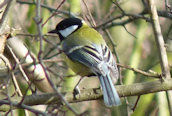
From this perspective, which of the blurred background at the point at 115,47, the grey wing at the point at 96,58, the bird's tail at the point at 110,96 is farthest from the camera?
the blurred background at the point at 115,47

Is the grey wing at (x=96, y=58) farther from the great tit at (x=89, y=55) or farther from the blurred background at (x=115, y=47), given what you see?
the blurred background at (x=115, y=47)

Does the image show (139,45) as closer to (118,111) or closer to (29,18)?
(118,111)

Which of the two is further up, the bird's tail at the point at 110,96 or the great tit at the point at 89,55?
the great tit at the point at 89,55

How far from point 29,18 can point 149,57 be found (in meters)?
2.13

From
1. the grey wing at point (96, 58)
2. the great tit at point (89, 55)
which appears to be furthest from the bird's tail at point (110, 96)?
the grey wing at point (96, 58)

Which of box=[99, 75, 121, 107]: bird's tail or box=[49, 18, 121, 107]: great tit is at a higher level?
box=[49, 18, 121, 107]: great tit

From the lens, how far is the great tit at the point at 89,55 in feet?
8.07

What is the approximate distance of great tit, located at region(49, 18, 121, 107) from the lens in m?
2.46

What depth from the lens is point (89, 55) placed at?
2.80m

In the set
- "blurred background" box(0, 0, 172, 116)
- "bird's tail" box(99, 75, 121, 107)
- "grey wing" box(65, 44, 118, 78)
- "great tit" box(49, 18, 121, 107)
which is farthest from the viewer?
"blurred background" box(0, 0, 172, 116)

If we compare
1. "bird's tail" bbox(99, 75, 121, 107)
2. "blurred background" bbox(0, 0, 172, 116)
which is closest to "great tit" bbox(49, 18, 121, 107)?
"bird's tail" bbox(99, 75, 121, 107)

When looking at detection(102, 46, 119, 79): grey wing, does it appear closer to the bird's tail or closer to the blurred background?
the bird's tail

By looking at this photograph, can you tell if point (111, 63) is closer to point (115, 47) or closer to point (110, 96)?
point (110, 96)

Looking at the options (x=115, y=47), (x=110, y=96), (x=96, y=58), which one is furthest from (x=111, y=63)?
(x=115, y=47)
